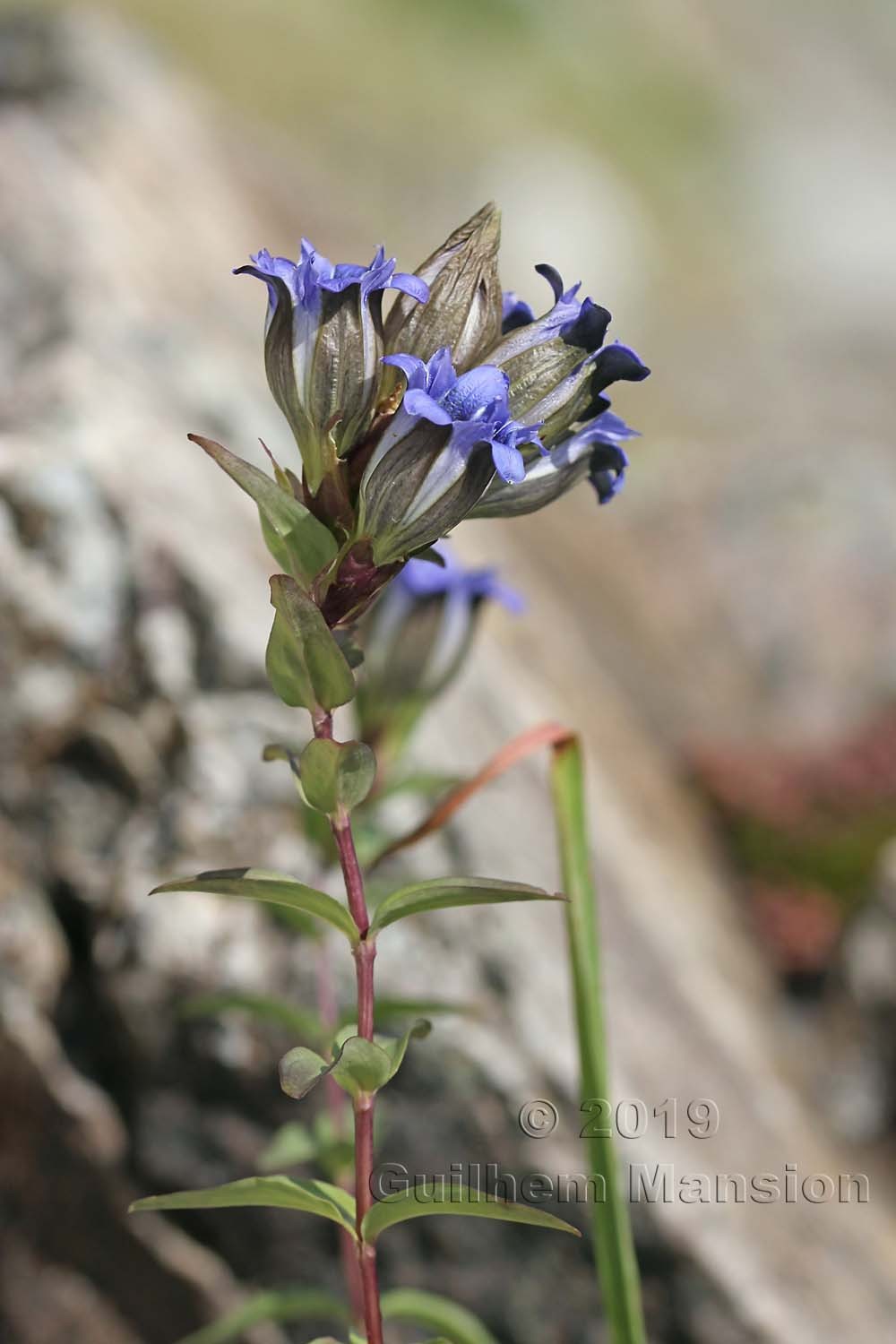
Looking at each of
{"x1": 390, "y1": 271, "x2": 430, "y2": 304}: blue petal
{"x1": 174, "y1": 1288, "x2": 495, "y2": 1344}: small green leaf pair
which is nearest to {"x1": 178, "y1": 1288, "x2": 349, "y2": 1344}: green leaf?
{"x1": 174, "y1": 1288, "x2": 495, "y2": 1344}: small green leaf pair

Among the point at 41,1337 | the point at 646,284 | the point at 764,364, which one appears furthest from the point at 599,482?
the point at 646,284

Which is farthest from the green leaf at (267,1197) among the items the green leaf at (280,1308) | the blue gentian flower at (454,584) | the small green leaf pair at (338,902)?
the blue gentian flower at (454,584)

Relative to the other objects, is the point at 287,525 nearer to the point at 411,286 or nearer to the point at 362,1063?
the point at 411,286

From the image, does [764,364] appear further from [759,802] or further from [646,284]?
[759,802]

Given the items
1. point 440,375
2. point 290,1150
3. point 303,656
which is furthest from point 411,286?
point 290,1150

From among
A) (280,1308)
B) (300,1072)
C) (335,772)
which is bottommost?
(280,1308)

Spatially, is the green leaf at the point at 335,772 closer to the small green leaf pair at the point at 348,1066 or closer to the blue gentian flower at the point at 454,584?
the small green leaf pair at the point at 348,1066
